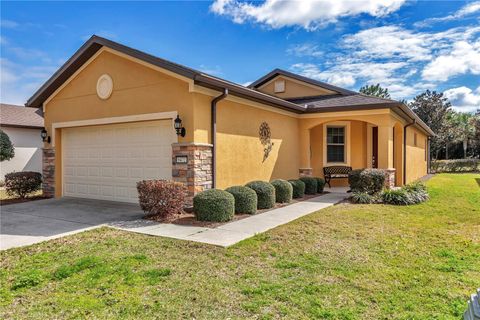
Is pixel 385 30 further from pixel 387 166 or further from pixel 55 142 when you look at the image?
pixel 55 142

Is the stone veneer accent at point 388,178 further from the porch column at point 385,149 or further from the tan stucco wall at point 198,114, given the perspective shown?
the tan stucco wall at point 198,114

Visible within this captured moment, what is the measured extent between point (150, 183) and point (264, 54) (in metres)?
11.4

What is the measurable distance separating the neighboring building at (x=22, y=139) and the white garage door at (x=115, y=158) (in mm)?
7795

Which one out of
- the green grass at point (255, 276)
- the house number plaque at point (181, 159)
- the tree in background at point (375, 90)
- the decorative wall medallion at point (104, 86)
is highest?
the tree in background at point (375, 90)

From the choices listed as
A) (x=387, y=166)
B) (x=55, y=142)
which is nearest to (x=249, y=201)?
(x=387, y=166)

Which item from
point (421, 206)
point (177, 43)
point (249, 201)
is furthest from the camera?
A: point (177, 43)

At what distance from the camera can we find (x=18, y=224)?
6.83 meters

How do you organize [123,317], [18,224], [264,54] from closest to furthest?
[123,317]
[18,224]
[264,54]

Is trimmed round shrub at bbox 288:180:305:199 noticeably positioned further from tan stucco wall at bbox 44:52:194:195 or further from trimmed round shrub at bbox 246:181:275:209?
tan stucco wall at bbox 44:52:194:195

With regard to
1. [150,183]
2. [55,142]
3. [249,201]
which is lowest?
[249,201]

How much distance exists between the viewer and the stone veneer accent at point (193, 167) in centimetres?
782

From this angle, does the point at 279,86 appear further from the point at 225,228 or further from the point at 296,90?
the point at 225,228

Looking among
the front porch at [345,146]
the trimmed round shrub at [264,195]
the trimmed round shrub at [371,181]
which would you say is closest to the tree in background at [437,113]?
the front porch at [345,146]

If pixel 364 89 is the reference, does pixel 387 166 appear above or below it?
below
